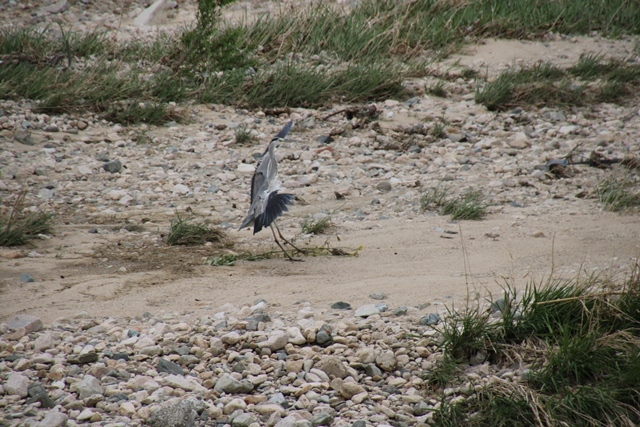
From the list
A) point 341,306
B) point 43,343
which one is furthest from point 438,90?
point 43,343

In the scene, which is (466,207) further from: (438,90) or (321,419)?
(438,90)

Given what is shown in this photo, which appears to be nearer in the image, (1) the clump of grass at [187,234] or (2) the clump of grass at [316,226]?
(1) the clump of grass at [187,234]

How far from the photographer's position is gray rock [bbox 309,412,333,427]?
278 cm

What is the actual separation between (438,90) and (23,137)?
15.3ft

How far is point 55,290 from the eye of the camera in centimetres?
386

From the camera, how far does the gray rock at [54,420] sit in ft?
8.66

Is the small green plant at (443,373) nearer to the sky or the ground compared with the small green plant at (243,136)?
nearer to the sky

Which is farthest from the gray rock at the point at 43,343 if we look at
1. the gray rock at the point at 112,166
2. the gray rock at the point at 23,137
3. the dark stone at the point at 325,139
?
the dark stone at the point at 325,139

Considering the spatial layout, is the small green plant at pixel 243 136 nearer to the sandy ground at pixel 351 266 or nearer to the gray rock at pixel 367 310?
the sandy ground at pixel 351 266

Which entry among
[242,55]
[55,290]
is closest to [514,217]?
[55,290]

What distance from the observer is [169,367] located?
10.1 feet

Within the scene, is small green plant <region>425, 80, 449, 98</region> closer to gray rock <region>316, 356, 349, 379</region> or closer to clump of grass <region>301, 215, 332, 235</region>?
clump of grass <region>301, 215, 332, 235</region>

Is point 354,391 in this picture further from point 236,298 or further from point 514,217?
point 514,217

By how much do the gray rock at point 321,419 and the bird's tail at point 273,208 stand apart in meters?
1.50
